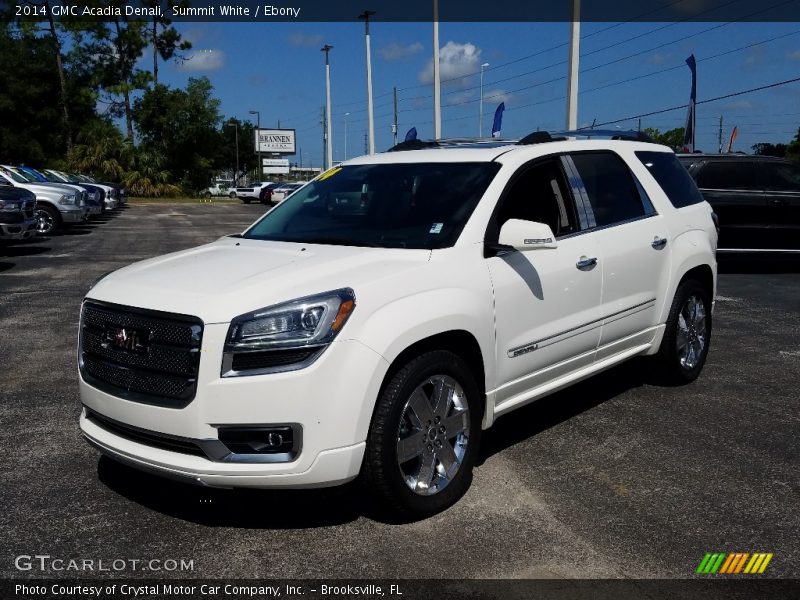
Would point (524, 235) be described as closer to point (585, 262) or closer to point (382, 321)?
point (585, 262)

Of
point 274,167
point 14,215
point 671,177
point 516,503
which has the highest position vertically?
point 274,167

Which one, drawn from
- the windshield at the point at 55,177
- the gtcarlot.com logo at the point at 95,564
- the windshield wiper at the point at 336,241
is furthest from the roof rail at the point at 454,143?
the windshield at the point at 55,177

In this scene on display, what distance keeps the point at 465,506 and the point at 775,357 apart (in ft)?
14.7

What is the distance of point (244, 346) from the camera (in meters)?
3.35

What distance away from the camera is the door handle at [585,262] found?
4.71 m

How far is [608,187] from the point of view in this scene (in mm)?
5328

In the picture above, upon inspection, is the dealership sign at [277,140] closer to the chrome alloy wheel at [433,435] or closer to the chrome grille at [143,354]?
the chrome grille at [143,354]

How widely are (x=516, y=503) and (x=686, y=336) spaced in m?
2.76

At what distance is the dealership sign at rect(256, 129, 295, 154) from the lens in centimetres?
10388

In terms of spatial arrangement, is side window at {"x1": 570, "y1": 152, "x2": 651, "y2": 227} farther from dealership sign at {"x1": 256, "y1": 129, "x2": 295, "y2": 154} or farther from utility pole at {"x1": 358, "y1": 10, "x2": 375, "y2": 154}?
dealership sign at {"x1": 256, "y1": 129, "x2": 295, "y2": 154}

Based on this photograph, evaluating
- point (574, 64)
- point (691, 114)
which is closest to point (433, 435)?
point (574, 64)

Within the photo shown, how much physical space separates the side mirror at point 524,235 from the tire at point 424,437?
0.71m

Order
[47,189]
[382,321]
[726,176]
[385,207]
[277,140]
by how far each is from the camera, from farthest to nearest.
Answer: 1. [277,140]
2. [47,189]
3. [726,176]
4. [385,207]
5. [382,321]

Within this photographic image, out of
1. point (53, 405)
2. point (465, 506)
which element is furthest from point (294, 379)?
point (53, 405)
